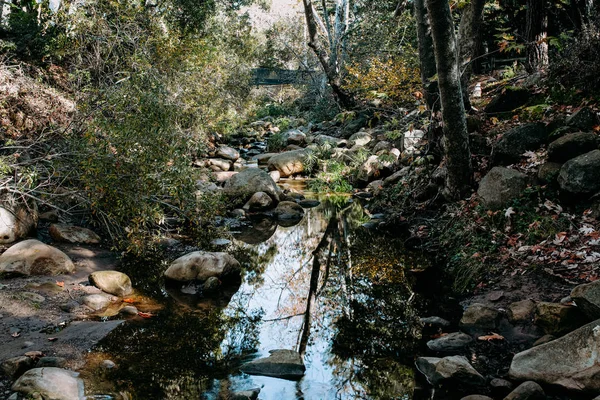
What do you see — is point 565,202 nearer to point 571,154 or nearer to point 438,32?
point 571,154

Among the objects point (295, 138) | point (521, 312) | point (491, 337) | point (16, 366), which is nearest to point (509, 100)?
point (521, 312)

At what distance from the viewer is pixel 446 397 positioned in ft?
11.9

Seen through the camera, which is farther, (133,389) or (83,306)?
(83,306)

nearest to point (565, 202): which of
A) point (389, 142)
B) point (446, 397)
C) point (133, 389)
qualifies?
point (446, 397)

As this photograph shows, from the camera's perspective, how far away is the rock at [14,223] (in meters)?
6.66

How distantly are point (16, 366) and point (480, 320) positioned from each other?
14.4 feet

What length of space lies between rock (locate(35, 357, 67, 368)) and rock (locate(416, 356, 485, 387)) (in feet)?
10.7

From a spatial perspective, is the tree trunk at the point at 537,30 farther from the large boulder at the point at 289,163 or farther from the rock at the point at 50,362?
the rock at the point at 50,362

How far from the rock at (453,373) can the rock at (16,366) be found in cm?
350

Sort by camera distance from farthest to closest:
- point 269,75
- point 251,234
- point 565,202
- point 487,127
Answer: point 269,75 → point 251,234 → point 487,127 → point 565,202

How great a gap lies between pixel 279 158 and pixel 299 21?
15.0 meters

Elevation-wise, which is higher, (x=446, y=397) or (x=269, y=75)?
(x=269, y=75)

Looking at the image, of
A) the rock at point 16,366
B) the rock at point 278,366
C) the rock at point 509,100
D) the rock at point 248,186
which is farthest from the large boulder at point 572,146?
the rock at point 248,186

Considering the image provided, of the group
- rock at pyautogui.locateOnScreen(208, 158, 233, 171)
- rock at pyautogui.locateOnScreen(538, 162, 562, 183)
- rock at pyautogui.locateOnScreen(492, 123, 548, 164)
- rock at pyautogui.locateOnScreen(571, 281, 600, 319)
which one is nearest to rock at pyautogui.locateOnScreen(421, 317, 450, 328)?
rock at pyautogui.locateOnScreen(571, 281, 600, 319)
